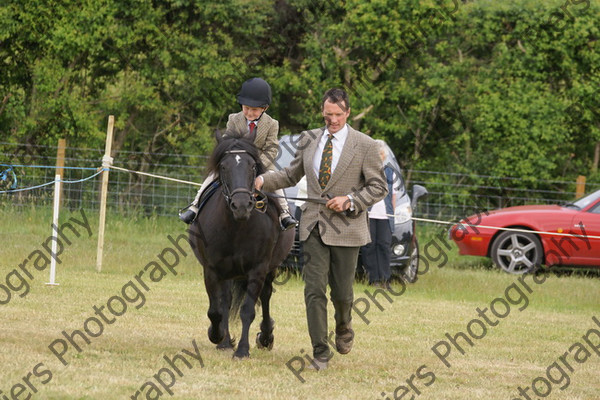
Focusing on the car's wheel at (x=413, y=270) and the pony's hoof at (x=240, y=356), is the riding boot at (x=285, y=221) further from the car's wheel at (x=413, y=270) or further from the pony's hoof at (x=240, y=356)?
the car's wheel at (x=413, y=270)

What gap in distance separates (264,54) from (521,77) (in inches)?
211

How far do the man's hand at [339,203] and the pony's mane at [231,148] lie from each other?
77cm

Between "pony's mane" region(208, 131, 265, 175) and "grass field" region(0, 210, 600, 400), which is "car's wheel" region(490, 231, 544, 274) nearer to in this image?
"grass field" region(0, 210, 600, 400)

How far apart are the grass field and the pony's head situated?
1210 millimetres

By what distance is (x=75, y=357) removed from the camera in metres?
7.58

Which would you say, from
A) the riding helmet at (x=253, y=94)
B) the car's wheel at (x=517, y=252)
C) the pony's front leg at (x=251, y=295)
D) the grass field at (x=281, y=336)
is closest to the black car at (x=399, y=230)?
the grass field at (x=281, y=336)

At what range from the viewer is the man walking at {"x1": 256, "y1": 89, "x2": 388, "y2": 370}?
7.67m

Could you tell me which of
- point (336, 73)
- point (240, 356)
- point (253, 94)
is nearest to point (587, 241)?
point (336, 73)

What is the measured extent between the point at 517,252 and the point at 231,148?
951cm

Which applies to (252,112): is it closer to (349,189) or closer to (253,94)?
(253,94)

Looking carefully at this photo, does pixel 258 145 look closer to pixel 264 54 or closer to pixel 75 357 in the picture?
pixel 75 357

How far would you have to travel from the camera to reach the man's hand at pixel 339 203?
24.6ft

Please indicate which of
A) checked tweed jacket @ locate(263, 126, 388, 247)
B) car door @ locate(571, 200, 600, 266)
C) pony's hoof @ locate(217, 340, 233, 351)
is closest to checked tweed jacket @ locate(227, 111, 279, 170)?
checked tweed jacket @ locate(263, 126, 388, 247)

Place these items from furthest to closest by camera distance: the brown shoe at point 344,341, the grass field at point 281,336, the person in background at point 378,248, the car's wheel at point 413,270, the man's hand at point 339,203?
the car's wheel at point 413,270 < the person in background at point 378,248 < the brown shoe at point 344,341 < the man's hand at point 339,203 < the grass field at point 281,336
